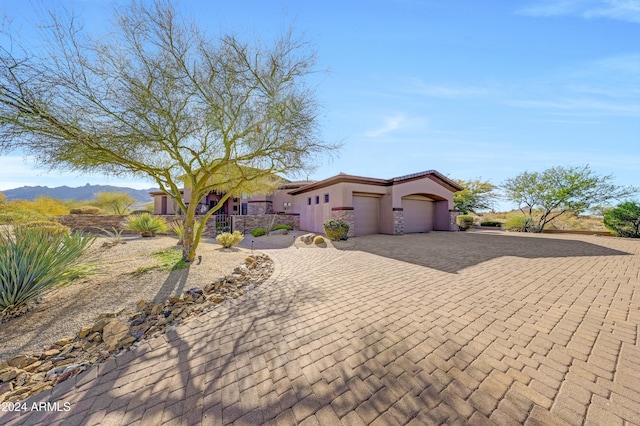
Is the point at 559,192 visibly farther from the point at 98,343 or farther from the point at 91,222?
the point at 91,222

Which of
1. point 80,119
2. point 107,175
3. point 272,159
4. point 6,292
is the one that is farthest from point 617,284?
point 107,175

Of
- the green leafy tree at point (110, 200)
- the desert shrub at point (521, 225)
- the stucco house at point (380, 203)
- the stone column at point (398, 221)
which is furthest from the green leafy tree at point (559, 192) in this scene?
the green leafy tree at point (110, 200)

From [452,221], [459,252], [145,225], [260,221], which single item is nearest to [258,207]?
[260,221]

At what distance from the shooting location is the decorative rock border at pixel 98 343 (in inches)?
98.6

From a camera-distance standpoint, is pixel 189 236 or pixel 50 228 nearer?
pixel 50 228

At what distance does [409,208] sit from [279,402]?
1543 centimetres

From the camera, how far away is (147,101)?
5.42 metres

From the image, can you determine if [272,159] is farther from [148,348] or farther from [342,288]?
[148,348]

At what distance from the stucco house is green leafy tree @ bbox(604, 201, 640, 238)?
8666 mm

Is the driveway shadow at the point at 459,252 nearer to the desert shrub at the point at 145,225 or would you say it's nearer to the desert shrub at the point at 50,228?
the desert shrub at the point at 50,228

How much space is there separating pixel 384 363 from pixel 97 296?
527 cm

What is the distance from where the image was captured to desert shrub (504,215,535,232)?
59.2ft

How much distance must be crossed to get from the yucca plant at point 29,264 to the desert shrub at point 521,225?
2523 centimetres

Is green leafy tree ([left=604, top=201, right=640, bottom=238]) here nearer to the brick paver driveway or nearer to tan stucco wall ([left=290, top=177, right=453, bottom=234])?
tan stucco wall ([left=290, top=177, right=453, bottom=234])
